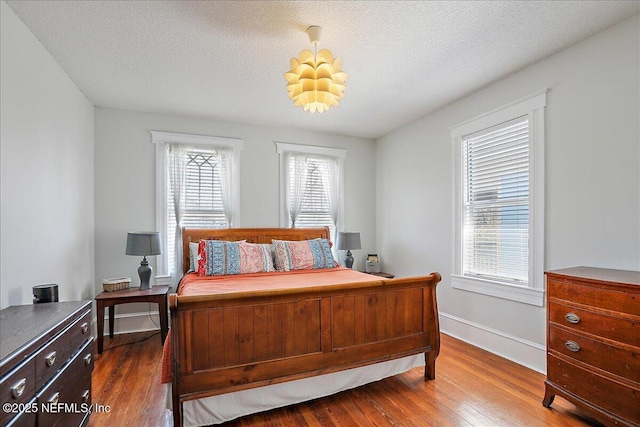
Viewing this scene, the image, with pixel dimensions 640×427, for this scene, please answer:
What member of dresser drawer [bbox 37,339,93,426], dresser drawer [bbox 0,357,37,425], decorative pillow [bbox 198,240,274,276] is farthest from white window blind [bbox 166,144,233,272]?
dresser drawer [bbox 0,357,37,425]

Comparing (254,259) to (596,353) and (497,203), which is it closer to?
(497,203)

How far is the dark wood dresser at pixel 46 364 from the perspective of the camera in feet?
4.00

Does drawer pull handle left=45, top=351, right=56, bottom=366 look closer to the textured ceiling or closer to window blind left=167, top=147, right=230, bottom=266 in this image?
the textured ceiling

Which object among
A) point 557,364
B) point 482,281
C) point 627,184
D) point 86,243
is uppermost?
point 627,184

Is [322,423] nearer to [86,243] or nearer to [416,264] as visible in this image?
[416,264]

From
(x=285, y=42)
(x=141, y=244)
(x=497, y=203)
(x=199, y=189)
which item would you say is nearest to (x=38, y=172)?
(x=141, y=244)

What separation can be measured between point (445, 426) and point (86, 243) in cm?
372

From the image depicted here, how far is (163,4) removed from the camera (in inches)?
78.6

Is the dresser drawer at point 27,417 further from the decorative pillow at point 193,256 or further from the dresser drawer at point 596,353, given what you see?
the dresser drawer at point 596,353

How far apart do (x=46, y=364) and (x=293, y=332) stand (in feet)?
4.24

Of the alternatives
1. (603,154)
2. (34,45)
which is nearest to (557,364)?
(603,154)

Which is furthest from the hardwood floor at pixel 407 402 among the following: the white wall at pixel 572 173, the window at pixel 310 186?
the window at pixel 310 186

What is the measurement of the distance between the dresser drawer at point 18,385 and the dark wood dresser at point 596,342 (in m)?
2.89

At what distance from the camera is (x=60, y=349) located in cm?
160
